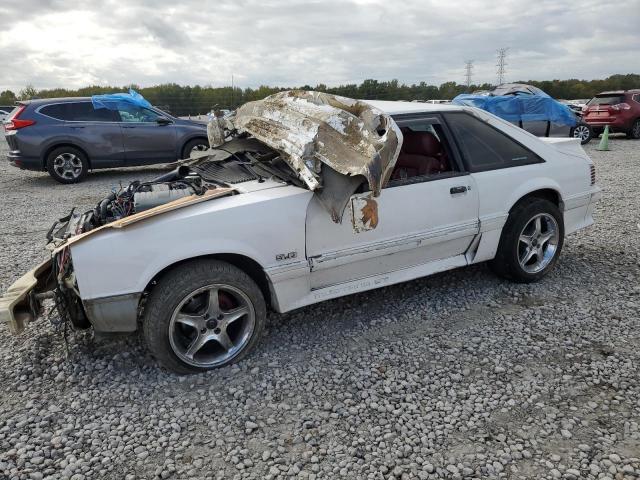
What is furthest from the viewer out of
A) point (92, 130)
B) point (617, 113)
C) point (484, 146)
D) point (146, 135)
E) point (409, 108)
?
point (617, 113)

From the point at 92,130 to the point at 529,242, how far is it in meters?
8.77

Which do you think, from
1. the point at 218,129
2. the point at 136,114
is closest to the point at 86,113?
the point at 136,114

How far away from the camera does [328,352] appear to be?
3.36 m

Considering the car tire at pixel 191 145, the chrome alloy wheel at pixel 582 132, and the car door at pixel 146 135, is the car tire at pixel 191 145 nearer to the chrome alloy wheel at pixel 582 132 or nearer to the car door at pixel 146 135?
the car door at pixel 146 135

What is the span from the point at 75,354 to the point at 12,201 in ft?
21.2

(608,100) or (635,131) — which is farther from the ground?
(608,100)

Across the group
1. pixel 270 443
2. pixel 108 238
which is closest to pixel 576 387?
pixel 270 443

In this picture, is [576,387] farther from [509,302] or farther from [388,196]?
[388,196]

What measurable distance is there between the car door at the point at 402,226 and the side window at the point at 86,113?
811 centimetres

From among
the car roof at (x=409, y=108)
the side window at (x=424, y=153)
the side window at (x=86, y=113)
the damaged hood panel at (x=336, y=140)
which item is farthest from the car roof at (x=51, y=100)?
the side window at (x=424, y=153)

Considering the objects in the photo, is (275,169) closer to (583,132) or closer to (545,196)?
(545,196)

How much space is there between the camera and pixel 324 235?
326 centimetres

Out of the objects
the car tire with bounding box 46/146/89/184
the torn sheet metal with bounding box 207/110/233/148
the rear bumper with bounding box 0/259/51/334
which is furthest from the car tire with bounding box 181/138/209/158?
the rear bumper with bounding box 0/259/51/334

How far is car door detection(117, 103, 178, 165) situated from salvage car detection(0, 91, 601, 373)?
686 cm
